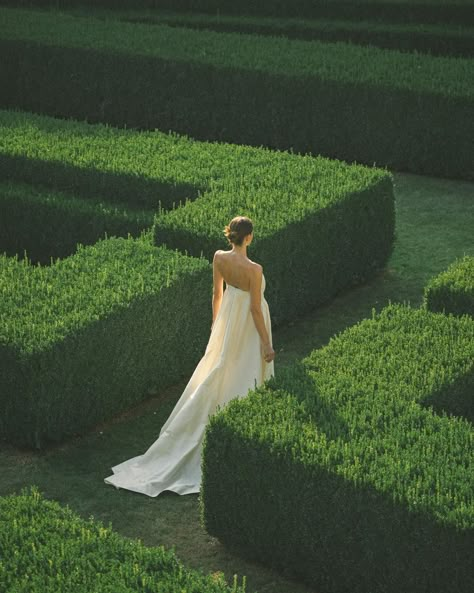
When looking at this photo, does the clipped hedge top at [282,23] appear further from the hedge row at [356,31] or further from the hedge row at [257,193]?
Answer: the hedge row at [257,193]

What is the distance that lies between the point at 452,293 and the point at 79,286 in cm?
369

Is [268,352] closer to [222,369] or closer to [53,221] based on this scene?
[222,369]

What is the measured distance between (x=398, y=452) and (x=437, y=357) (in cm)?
188

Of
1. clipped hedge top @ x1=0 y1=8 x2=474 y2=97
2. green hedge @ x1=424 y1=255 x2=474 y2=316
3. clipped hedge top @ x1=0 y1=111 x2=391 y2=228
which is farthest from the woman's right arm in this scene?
clipped hedge top @ x1=0 y1=8 x2=474 y2=97

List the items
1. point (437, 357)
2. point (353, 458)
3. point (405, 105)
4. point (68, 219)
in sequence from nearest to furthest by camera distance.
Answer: point (353, 458) → point (437, 357) → point (68, 219) → point (405, 105)

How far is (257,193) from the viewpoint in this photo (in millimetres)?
14633

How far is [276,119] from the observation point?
20.5 metres

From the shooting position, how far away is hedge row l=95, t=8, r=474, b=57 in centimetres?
2628

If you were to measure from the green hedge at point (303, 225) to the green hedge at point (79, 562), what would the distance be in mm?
5798

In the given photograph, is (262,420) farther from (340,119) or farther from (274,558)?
(340,119)

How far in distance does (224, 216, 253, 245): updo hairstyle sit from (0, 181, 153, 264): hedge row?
3735 millimetres

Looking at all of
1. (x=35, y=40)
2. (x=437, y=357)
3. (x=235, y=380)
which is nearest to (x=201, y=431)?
(x=235, y=380)

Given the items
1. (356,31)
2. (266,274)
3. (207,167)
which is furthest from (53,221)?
(356,31)

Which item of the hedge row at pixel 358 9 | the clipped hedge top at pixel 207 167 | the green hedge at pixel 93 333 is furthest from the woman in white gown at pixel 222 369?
the hedge row at pixel 358 9
